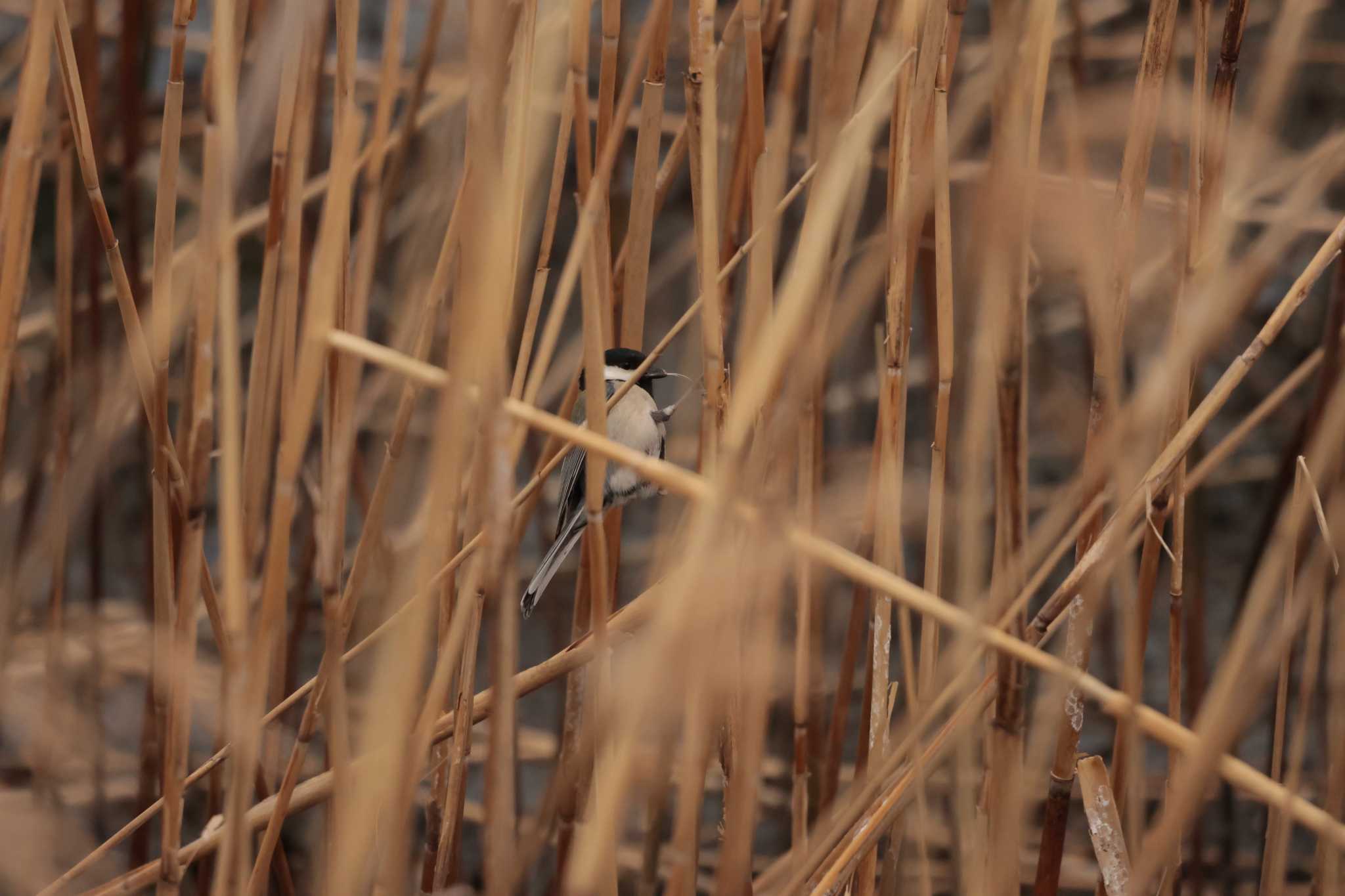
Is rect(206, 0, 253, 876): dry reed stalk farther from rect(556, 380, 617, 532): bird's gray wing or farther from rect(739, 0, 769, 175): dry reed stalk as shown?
rect(556, 380, 617, 532): bird's gray wing

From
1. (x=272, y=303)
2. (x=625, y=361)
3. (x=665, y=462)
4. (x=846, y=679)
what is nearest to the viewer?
(x=272, y=303)

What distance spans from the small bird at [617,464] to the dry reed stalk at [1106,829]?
0.62 m

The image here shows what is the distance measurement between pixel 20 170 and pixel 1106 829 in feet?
2.32

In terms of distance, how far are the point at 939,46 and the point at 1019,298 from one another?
18cm

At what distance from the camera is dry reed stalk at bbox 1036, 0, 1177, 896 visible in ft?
2.05

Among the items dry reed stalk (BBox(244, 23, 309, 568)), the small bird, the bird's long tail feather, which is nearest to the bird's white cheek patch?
the small bird

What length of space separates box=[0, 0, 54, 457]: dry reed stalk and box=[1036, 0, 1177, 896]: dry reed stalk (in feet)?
1.82

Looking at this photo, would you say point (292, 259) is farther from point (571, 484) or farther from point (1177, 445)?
point (571, 484)

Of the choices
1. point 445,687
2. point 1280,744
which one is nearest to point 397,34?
A: point 445,687

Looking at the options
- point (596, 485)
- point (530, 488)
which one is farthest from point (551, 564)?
point (596, 485)

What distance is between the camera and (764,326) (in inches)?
22.2

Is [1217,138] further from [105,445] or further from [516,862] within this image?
[105,445]

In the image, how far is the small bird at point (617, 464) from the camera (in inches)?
47.2

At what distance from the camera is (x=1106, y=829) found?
0.64 m
